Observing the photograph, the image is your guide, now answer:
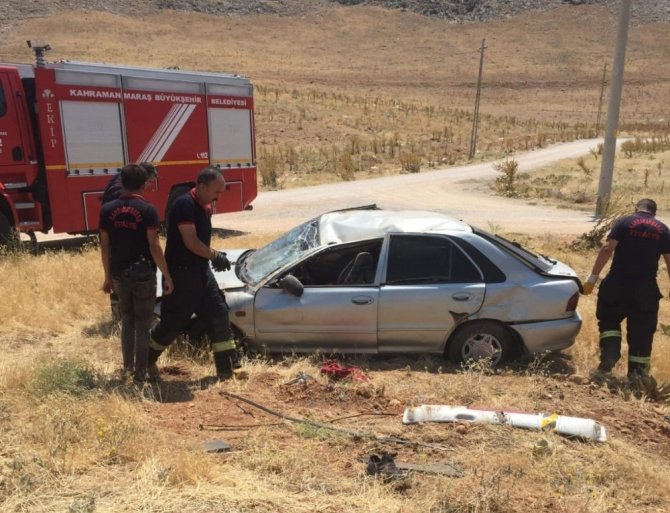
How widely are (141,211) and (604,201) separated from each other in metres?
13.3

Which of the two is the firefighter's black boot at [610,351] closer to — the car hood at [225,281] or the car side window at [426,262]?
the car side window at [426,262]

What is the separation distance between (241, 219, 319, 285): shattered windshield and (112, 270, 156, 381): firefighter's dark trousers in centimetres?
105

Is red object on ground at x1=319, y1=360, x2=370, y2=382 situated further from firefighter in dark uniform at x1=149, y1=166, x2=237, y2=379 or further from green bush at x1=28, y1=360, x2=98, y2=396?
green bush at x1=28, y1=360, x2=98, y2=396

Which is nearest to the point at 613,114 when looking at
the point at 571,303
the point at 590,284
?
the point at 590,284

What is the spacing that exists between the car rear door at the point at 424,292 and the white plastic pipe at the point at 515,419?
1.14 metres

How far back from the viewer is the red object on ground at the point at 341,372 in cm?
505

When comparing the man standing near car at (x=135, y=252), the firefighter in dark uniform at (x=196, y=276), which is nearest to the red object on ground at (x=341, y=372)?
the firefighter in dark uniform at (x=196, y=276)

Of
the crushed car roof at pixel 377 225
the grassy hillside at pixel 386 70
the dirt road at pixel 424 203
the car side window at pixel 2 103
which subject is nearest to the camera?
the crushed car roof at pixel 377 225

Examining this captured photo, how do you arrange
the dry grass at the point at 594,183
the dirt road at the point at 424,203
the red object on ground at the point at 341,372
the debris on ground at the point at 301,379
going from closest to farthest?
the debris on ground at the point at 301,379 → the red object on ground at the point at 341,372 → the dirt road at the point at 424,203 → the dry grass at the point at 594,183

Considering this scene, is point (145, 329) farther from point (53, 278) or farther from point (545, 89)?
point (545, 89)

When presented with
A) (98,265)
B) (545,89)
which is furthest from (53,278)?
(545,89)

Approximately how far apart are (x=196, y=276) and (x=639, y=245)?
3815 millimetres

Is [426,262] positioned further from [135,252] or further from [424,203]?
Answer: [424,203]

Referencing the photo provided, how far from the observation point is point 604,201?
15180 mm
